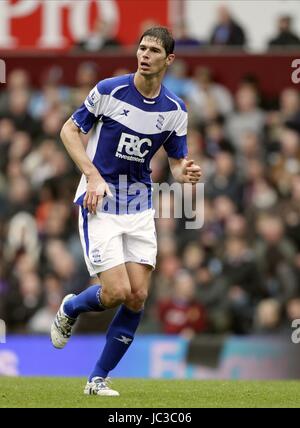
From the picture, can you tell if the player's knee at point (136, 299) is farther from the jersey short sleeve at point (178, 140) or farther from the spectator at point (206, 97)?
the spectator at point (206, 97)

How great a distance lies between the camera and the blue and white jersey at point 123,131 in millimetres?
9820

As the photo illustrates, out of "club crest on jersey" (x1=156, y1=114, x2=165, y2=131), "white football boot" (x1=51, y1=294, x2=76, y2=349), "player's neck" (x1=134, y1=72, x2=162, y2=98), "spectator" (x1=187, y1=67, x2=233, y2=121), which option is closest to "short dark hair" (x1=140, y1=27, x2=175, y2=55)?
"player's neck" (x1=134, y1=72, x2=162, y2=98)

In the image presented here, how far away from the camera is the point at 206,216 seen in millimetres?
16641

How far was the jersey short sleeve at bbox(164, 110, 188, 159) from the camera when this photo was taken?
33.1 ft

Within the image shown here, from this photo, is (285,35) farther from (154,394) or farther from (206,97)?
(154,394)

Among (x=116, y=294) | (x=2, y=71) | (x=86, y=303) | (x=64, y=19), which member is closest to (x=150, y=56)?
(x=116, y=294)

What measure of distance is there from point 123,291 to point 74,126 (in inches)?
53.3

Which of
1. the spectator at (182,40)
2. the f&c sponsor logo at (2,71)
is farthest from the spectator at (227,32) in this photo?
the f&c sponsor logo at (2,71)

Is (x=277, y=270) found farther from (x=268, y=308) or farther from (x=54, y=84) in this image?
(x=54, y=84)

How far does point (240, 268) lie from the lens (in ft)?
52.0

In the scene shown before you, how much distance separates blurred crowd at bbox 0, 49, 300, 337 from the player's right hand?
5796 millimetres

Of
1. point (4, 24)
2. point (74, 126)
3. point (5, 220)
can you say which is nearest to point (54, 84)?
point (4, 24)

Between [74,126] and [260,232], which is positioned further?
[260,232]

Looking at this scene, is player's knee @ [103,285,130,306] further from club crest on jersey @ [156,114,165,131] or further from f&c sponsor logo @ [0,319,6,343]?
f&c sponsor logo @ [0,319,6,343]
